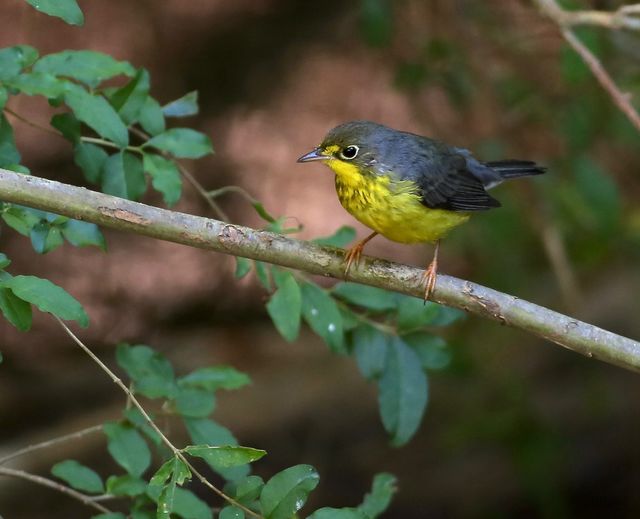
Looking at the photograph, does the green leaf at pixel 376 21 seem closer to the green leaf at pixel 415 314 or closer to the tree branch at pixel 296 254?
the green leaf at pixel 415 314

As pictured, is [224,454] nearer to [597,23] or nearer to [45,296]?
[45,296]

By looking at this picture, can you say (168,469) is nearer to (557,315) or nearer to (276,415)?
(557,315)

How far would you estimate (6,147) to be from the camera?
9.80 feet

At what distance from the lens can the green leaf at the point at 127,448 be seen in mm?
2963

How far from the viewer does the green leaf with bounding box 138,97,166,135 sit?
3.26 meters

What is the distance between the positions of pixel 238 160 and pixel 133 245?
99 centimetres

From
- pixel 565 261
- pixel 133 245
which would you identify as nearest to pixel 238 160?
pixel 133 245

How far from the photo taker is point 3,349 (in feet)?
20.8

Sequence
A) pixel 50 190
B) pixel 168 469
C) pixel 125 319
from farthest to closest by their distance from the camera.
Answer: pixel 125 319
pixel 50 190
pixel 168 469

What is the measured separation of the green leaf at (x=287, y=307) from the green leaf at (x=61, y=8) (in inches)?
44.7

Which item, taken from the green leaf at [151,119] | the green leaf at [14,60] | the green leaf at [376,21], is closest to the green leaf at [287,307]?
the green leaf at [151,119]

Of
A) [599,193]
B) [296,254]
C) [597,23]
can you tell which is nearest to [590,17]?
[597,23]

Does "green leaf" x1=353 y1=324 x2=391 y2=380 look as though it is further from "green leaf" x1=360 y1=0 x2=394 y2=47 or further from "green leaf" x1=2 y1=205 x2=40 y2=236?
"green leaf" x1=360 y1=0 x2=394 y2=47

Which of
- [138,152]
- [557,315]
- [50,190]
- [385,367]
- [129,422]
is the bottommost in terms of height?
[385,367]
